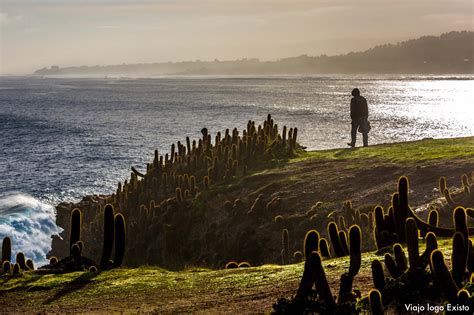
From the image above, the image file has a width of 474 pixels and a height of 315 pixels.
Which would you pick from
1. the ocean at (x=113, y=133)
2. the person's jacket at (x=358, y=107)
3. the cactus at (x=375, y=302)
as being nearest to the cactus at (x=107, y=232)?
the cactus at (x=375, y=302)

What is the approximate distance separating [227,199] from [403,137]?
43.6m

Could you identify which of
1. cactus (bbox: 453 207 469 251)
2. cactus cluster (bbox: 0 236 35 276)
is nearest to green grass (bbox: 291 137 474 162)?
cactus (bbox: 453 207 469 251)

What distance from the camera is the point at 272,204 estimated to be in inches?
779

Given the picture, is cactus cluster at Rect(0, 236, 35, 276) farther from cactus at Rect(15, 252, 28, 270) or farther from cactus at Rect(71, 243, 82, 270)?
cactus at Rect(71, 243, 82, 270)

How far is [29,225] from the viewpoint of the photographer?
3222cm

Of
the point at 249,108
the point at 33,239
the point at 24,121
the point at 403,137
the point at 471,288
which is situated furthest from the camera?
the point at 249,108

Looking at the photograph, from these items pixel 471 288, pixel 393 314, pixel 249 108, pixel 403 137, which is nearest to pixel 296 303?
pixel 393 314

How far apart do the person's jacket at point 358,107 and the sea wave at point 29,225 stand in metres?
14.8

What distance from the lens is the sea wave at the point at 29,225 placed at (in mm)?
30000

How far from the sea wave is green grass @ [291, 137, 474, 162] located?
42.8 feet

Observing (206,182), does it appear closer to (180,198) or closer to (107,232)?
Answer: (180,198)

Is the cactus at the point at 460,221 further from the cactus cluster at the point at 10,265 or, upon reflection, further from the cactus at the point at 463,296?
the cactus cluster at the point at 10,265

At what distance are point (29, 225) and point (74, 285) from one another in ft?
68.5

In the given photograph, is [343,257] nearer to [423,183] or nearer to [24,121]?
[423,183]
